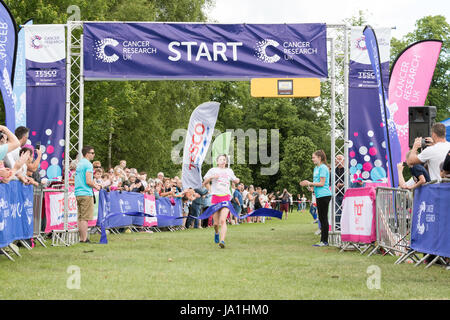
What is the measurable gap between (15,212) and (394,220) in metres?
6.77

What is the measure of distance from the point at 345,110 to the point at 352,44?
1.69 meters

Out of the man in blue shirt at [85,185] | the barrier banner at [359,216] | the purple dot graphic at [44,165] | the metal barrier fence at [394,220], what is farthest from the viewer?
the purple dot graphic at [44,165]

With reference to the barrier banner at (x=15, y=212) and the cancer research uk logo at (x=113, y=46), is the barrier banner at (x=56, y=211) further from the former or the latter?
the cancer research uk logo at (x=113, y=46)

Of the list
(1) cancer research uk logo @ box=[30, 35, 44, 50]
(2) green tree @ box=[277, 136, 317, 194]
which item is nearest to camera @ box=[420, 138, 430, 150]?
(1) cancer research uk logo @ box=[30, 35, 44, 50]

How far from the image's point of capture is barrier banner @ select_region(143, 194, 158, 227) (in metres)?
21.8

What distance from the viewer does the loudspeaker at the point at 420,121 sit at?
11.6 meters

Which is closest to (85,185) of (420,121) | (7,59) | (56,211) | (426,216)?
(56,211)

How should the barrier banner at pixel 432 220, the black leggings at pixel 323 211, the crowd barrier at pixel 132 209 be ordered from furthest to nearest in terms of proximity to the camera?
the crowd barrier at pixel 132 209 < the black leggings at pixel 323 211 < the barrier banner at pixel 432 220

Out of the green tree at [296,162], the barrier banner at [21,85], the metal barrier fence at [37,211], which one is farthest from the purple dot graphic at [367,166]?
the green tree at [296,162]

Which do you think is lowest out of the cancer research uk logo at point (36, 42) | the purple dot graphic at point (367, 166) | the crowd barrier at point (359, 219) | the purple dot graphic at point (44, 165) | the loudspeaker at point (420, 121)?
the crowd barrier at point (359, 219)

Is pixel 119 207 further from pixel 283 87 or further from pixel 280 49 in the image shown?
pixel 280 49

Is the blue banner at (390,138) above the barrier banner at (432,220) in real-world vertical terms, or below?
above

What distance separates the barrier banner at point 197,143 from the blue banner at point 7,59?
13.4 m
